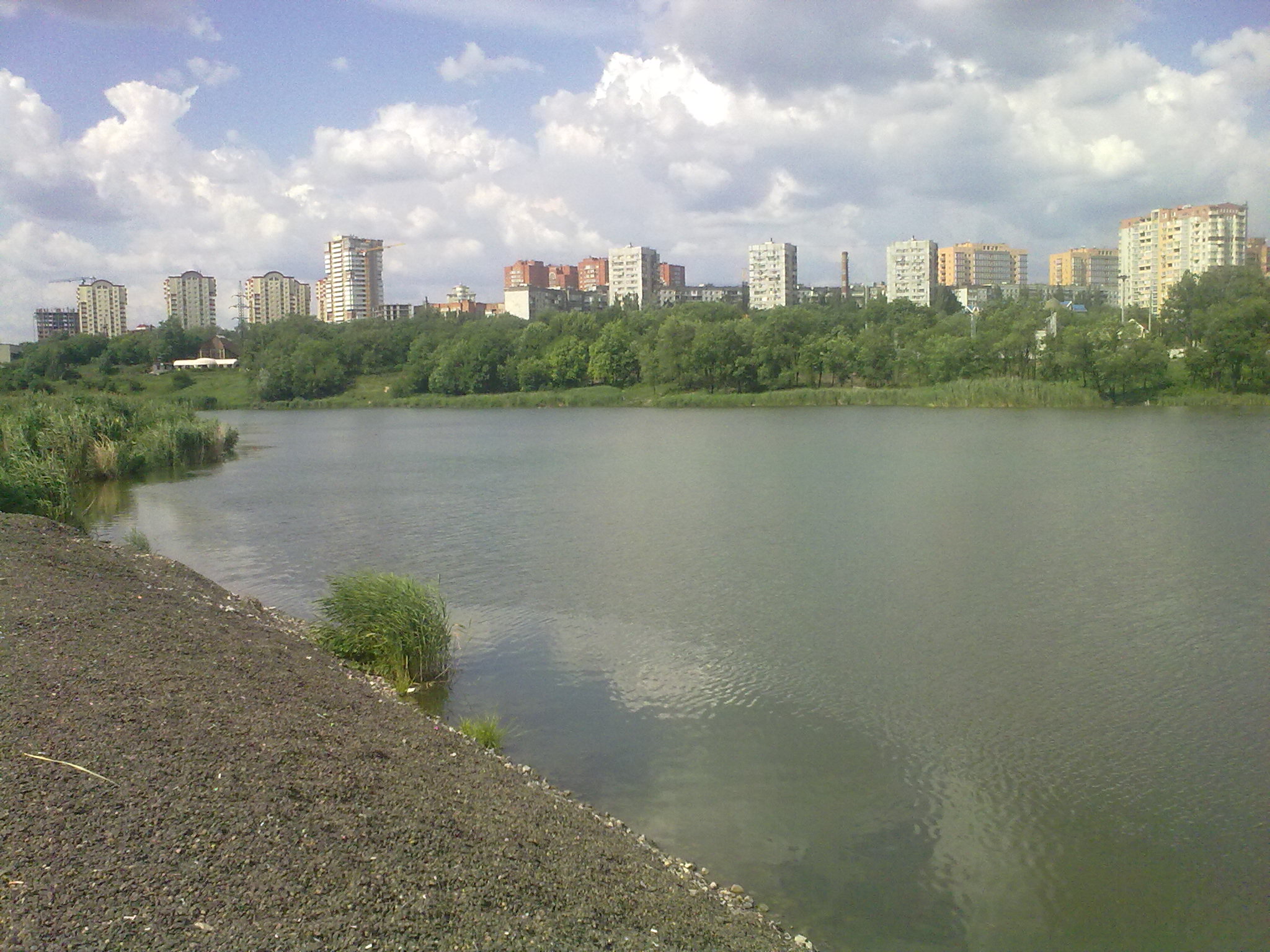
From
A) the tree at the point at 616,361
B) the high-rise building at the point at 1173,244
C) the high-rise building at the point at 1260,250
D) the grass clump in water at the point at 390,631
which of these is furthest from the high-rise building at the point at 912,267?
the grass clump in water at the point at 390,631

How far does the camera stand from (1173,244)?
162000 millimetres

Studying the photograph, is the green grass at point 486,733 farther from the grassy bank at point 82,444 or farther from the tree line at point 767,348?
the tree line at point 767,348

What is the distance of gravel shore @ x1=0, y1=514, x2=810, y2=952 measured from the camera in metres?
4.83

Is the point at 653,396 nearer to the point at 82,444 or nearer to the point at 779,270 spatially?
the point at 82,444

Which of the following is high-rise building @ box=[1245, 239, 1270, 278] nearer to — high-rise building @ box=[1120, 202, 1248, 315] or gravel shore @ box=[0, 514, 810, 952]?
high-rise building @ box=[1120, 202, 1248, 315]

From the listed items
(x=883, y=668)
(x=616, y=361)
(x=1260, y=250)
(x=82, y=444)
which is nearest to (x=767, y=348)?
(x=616, y=361)

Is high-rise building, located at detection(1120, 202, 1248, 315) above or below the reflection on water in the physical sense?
above

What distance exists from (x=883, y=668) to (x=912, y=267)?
19367 cm

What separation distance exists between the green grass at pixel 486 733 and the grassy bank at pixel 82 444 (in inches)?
568

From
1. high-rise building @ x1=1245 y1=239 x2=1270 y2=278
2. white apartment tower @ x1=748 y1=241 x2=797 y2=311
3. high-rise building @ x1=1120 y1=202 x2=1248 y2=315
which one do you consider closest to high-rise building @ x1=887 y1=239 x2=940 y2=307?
white apartment tower @ x1=748 y1=241 x2=797 y2=311

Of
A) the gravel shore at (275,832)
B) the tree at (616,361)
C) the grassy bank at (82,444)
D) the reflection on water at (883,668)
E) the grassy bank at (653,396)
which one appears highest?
the tree at (616,361)

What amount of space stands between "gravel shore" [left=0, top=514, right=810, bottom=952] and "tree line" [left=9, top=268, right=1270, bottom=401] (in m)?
69.1

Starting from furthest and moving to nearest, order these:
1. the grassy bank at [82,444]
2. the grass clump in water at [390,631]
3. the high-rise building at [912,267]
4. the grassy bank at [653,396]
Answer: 1. the high-rise building at [912,267]
2. the grassy bank at [653,396]
3. the grassy bank at [82,444]
4. the grass clump in water at [390,631]

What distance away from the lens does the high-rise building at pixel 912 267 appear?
191500 mm
